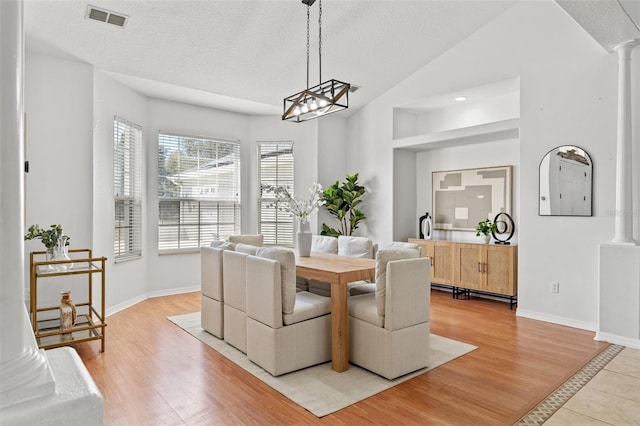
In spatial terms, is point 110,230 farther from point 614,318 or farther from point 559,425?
point 614,318

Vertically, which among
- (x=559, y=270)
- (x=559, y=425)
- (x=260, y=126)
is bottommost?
(x=559, y=425)

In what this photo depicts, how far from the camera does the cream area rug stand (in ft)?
8.71

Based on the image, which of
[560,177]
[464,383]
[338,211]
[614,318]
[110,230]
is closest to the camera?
[464,383]

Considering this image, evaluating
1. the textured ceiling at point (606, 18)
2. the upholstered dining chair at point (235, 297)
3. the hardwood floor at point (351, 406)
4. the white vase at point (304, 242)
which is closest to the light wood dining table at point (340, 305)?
the hardwood floor at point (351, 406)

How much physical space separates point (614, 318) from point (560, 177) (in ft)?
5.03

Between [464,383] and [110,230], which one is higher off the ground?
[110,230]

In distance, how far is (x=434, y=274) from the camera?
5977mm

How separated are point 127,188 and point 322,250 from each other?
274cm

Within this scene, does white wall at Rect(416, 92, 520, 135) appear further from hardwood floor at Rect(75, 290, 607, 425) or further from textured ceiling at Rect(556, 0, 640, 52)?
hardwood floor at Rect(75, 290, 607, 425)

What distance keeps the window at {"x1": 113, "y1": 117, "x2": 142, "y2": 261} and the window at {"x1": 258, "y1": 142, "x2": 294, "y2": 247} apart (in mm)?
1970

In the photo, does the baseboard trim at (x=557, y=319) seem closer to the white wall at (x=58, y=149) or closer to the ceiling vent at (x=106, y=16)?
the white wall at (x=58, y=149)

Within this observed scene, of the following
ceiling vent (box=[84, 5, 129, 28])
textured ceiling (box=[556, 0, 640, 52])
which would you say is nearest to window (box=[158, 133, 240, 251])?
ceiling vent (box=[84, 5, 129, 28])

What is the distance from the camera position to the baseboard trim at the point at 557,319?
14.1ft

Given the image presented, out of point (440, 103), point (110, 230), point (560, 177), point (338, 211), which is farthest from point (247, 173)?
point (560, 177)
